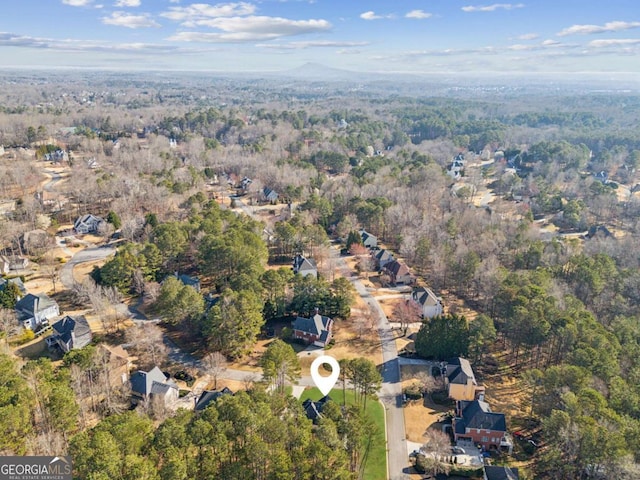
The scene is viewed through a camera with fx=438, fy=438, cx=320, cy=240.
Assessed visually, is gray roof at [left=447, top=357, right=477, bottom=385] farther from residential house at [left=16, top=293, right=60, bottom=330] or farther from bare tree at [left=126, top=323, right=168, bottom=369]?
residential house at [left=16, top=293, right=60, bottom=330]

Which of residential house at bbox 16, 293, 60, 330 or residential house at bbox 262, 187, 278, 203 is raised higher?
residential house at bbox 262, 187, 278, 203

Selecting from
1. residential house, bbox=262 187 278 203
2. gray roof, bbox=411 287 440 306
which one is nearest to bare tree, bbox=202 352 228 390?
gray roof, bbox=411 287 440 306

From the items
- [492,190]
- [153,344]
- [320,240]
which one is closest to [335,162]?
[492,190]

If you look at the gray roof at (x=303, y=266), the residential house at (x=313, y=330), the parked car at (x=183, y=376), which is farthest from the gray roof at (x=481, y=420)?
the gray roof at (x=303, y=266)

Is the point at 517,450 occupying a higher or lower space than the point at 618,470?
lower

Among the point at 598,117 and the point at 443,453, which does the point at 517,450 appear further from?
the point at 598,117

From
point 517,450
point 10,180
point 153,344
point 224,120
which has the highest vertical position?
point 224,120
